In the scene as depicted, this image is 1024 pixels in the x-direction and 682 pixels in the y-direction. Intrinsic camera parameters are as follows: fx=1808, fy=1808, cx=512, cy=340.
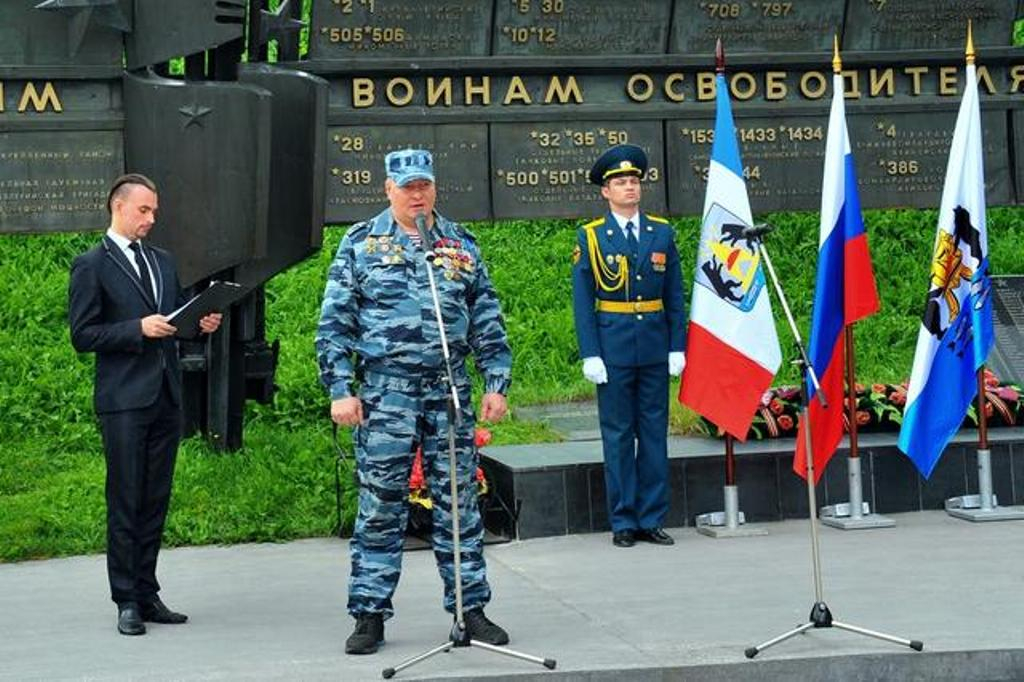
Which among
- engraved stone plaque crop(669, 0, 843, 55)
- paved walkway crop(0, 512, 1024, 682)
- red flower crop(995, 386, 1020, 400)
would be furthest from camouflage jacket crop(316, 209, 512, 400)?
red flower crop(995, 386, 1020, 400)

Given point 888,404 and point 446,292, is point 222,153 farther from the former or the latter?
point 888,404

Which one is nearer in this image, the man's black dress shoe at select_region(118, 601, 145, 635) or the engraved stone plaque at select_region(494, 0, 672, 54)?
the man's black dress shoe at select_region(118, 601, 145, 635)

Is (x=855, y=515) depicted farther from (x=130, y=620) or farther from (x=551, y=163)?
(x=130, y=620)

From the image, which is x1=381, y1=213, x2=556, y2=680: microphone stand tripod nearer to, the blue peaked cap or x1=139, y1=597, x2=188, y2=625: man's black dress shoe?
the blue peaked cap

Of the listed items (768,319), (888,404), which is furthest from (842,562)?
(888,404)

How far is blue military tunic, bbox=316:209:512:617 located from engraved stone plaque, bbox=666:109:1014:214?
360 centimetres

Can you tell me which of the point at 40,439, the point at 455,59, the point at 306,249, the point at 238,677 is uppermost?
the point at 455,59

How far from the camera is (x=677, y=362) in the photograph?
8.91 metres

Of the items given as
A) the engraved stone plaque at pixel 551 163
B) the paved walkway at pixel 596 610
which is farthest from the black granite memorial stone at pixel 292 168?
the paved walkway at pixel 596 610

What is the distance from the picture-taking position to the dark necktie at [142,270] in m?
7.16

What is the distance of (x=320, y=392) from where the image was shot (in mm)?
12242

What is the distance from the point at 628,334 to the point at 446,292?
2.59 m

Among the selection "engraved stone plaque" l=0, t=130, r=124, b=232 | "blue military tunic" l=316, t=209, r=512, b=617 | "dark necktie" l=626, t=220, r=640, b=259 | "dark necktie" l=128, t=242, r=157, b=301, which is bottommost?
"blue military tunic" l=316, t=209, r=512, b=617

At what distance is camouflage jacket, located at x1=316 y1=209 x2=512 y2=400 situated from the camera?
Result: 6.43 meters
